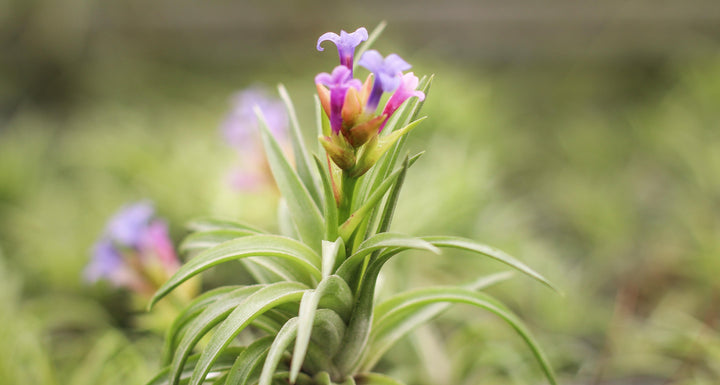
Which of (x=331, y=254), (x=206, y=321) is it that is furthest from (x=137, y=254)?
(x=331, y=254)

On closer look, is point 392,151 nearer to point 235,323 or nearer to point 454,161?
point 235,323

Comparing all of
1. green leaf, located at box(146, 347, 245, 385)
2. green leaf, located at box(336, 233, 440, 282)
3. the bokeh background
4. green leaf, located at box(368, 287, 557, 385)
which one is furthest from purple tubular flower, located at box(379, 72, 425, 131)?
the bokeh background

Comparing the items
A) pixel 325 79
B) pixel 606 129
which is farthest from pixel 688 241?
pixel 325 79

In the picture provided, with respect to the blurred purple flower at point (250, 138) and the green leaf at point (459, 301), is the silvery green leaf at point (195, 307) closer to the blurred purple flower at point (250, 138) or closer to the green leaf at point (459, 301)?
the green leaf at point (459, 301)

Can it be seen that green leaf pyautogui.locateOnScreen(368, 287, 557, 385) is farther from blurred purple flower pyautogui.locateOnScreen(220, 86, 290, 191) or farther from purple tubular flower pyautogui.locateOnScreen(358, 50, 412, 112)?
blurred purple flower pyautogui.locateOnScreen(220, 86, 290, 191)

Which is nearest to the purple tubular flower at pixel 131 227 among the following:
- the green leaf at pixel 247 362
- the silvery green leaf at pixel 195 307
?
the silvery green leaf at pixel 195 307

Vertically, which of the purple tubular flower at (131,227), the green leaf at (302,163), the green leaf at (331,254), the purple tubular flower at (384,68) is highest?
the purple tubular flower at (384,68)
